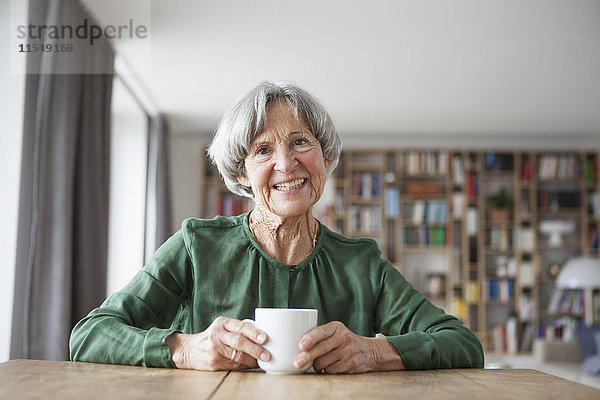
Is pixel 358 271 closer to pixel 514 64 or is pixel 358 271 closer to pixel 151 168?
pixel 514 64

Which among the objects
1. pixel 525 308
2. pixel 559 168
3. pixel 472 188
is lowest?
pixel 525 308

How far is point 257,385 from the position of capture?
2.68ft

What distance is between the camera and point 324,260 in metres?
1.33

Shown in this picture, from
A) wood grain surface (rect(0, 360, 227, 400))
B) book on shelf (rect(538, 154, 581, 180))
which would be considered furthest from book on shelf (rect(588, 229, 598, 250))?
wood grain surface (rect(0, 360, 227, 400))

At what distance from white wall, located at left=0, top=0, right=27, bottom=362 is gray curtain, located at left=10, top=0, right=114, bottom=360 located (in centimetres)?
4

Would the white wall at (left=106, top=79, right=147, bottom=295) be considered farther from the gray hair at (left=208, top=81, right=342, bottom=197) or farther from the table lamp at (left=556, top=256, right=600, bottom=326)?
the table lamp at (left=556, top=256, right=600, bottom=326)

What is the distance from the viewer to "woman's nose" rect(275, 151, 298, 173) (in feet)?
4.18

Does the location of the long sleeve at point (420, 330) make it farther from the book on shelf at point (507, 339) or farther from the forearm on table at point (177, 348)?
the book on shelf at point (507, 339)

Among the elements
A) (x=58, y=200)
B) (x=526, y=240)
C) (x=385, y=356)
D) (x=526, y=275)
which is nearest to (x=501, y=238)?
(x=526, y=240)

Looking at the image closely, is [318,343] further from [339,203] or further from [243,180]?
[339,203]

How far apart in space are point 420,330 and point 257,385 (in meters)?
0.50

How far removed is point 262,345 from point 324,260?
426mm

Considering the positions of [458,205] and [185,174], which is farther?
[185,174]

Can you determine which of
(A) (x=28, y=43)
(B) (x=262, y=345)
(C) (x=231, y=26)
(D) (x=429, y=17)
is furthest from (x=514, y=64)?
(B) (x=262, y=345)
